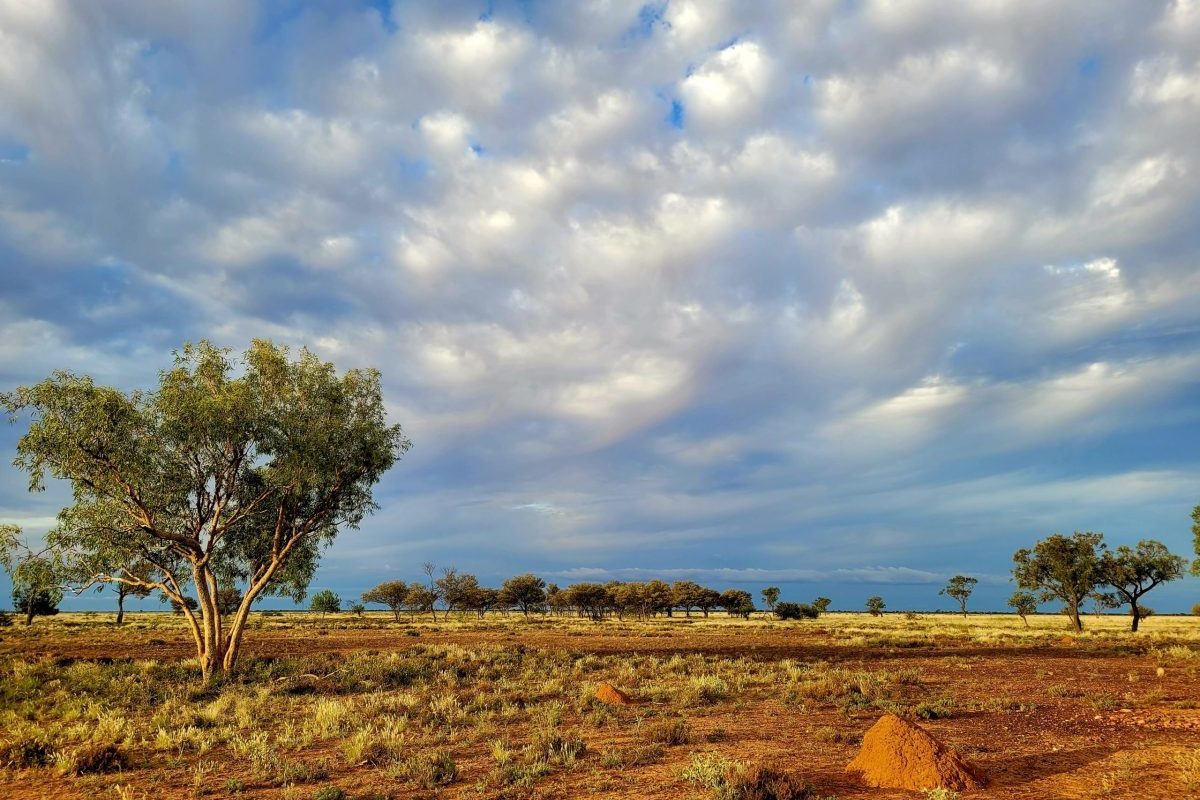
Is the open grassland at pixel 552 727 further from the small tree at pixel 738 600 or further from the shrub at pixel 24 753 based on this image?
the small tree at pixel 738 600

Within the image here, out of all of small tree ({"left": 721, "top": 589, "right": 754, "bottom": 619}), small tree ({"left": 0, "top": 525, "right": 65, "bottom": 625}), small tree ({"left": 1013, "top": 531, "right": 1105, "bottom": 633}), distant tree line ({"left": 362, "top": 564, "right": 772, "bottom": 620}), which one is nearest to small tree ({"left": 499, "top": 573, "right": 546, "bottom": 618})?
distant tree line ({"left": 362, "top": 564, "right": 772, "bottom": 620})

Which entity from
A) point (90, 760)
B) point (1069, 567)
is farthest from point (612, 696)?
point (1069, 567)

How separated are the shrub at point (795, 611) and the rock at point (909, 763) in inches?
4467

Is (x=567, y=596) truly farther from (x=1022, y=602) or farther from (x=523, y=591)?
(x=1022, y=602)

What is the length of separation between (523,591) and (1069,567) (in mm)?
92878

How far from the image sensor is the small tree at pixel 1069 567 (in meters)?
61.8

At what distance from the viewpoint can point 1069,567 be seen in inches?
2453

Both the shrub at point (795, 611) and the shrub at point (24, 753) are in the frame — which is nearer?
the shrub at point (24, 753)

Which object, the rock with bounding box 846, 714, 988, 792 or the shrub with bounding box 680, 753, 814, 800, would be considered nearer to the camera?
the shrub with bounding box 680, 753, 814, 800

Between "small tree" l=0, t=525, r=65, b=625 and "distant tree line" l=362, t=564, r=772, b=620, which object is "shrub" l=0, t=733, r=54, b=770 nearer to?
"small tree" l=0, t=525, r=65, b=625

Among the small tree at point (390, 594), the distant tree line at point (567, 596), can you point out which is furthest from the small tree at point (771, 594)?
the small tree at point (390, 594)

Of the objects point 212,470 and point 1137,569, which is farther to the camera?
point 1137,569

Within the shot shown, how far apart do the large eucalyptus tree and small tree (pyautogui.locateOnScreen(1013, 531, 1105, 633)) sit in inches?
2591

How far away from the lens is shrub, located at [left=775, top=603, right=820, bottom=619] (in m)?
117
